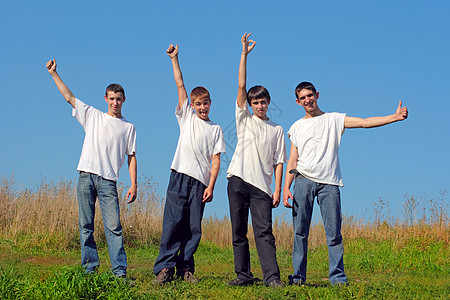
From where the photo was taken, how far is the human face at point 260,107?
550 centimetres

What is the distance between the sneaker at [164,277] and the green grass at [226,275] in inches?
3.7

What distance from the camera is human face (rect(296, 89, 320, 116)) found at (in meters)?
5.69

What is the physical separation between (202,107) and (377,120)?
6.81ft

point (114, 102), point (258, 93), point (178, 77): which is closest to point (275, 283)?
point (258, 93)

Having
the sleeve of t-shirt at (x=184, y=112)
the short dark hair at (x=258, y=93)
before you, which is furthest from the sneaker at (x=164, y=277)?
the short dark hair at (x=258, y=93)

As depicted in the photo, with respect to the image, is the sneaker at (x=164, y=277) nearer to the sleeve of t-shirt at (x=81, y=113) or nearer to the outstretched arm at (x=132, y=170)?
the outstretched arm at (x=132, y=170)

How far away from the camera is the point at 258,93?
548 cm

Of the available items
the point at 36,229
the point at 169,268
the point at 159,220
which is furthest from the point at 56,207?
the point at 169,268

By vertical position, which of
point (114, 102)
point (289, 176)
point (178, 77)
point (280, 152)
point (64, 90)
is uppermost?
point (178, 77)

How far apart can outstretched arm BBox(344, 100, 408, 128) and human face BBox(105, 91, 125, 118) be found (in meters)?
2.83

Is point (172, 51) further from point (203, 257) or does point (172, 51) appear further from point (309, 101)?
point (203, 257)

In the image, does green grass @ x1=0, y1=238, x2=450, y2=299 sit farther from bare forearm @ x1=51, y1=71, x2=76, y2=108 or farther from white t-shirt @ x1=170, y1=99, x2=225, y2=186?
bare forearm @ x1=51, y1=71, x2=76, y2=108

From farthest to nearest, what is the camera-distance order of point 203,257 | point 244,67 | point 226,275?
point 203,257, point 226,275, point 244,67

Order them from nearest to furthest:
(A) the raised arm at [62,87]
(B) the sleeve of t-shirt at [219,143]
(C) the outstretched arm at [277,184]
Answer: (C) the outstretched arm at [277,184], (B) the sleeve of t-shirt at [219,143], (A) the raised arm at [62,87]
